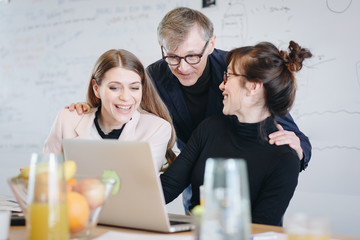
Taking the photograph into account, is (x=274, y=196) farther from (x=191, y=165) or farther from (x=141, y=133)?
(x=141, y=133)

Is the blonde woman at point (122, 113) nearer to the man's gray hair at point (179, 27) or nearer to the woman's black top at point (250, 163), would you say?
the man's gray hair at point (179, 27)

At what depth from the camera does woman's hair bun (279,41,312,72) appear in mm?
1661

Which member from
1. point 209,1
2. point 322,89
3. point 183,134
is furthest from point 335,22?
point 183,134

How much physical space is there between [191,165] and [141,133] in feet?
1.40

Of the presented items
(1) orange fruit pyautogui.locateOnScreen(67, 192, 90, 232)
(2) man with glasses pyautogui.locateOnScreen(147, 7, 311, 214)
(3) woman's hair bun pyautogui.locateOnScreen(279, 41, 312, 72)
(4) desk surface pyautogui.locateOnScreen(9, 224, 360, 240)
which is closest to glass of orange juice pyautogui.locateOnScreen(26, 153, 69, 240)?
(1) orange fruit pyautogui.locateOnScreen(67, 192, 90, 232)

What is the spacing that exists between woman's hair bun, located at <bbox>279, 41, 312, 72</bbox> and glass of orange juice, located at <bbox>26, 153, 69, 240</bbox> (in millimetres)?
1086

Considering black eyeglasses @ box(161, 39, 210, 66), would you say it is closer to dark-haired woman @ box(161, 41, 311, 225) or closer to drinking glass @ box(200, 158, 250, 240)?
dark-haired woman @ box(161, 41, 311, 225)

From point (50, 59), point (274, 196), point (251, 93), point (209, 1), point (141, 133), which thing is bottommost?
point (274, 196)

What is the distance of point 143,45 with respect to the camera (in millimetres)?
3561

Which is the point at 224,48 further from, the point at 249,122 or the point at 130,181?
the point at 130,181

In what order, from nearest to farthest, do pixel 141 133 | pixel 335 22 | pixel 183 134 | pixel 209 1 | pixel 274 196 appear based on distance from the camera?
pixel 274 196 → pixel 141 133 → pixel 183 134 → pixel 335 22 → pixel 209 1

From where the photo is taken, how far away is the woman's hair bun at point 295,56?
1.66 meters

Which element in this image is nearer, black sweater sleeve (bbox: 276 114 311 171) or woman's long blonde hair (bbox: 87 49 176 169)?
black sweater sleeve (bbox: 276 114 311 171)

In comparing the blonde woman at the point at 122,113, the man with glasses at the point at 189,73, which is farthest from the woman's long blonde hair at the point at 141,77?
the man with glasses at the point at 189,73
